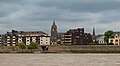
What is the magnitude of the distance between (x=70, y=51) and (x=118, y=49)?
15.4 m

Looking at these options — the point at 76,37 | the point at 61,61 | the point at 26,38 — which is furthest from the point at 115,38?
the point at 61,61

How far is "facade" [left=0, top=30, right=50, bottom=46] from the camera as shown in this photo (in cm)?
17038

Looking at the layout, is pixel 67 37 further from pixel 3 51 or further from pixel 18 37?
pixel 3 51

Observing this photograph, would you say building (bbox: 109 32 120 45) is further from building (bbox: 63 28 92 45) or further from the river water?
the river water

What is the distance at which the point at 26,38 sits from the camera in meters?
173

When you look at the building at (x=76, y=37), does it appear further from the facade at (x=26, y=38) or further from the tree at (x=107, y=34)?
the tree at (x=107, y=34)

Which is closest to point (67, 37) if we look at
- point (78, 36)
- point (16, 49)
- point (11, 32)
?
point (78, 36)

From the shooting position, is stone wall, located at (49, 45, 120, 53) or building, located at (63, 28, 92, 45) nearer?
stone wall, located at (49, 45, 120, 53)

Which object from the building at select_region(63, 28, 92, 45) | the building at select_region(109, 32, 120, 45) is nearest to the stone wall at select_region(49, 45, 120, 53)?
the building at select_region(109, 32, 120, 45)

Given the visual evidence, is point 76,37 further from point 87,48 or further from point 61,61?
point 61,61

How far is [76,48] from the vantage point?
109 metres

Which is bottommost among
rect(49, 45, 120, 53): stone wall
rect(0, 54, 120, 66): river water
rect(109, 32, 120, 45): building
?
rect(0, 54, 120, 66): river water

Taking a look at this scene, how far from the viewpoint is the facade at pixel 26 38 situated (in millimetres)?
170375

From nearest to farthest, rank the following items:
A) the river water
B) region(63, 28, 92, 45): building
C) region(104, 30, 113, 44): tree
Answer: the river water
region(104, 30, 113, 44): tree
region(63, 28, 92, 45): building
